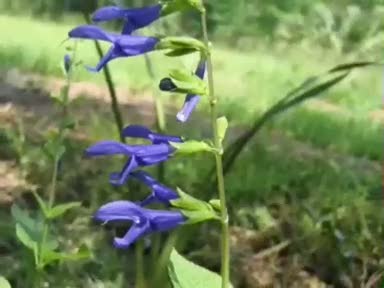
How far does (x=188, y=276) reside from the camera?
3.68 feet

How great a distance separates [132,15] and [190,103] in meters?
0.09

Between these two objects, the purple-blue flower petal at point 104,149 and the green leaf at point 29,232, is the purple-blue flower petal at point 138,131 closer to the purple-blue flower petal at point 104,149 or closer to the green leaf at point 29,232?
the purple-blue flower petal at point 104,149

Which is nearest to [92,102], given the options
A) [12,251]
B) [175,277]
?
[12,251]

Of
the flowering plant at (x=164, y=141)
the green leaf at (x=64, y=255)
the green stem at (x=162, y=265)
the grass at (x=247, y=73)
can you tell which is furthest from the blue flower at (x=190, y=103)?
the grass at (x=247, y=73)

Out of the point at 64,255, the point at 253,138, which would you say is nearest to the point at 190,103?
the point at 64,255

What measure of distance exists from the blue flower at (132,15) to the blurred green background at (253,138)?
0.42 m

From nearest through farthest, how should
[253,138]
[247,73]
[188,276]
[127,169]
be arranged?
1. [127,169]
2. [188,276]
3. [253,138]
4. [247,73]

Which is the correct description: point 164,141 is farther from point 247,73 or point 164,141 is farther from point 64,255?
point 247,73

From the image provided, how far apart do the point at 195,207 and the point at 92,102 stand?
1.43 metres

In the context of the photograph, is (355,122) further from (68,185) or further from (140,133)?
(140,133)

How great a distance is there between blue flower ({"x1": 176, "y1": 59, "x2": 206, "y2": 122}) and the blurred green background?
0.41 metres

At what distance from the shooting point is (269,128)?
2318 mm

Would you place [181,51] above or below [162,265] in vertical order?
above

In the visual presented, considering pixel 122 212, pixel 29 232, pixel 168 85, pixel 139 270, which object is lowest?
pixel 139 270
